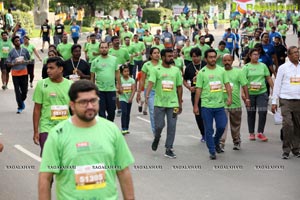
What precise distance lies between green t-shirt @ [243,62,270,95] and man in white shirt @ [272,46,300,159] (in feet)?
4.13

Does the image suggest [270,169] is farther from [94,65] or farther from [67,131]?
[67,131]

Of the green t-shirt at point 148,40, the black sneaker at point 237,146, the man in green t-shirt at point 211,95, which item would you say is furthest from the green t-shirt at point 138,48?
the man in green t-shirt at point 211,95

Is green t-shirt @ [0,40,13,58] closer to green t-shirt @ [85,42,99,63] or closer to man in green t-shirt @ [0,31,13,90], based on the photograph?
man in green t-shirt @ [0,31,13,90]

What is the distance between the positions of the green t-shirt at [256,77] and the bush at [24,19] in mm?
29655

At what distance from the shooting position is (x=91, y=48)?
19641 mm

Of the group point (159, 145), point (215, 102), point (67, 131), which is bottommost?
point (159, 145)

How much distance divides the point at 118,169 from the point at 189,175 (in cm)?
513

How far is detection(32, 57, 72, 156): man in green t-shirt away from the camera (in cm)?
877

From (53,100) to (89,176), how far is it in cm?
368

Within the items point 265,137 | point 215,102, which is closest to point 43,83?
point 215,102

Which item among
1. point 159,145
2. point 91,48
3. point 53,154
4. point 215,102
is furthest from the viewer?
point 91,48

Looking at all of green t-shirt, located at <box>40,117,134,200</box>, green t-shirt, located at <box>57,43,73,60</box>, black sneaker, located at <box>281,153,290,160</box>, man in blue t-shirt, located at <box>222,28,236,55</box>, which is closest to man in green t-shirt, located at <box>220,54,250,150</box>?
black sneaker, located at <box>281,153,290,160</box>

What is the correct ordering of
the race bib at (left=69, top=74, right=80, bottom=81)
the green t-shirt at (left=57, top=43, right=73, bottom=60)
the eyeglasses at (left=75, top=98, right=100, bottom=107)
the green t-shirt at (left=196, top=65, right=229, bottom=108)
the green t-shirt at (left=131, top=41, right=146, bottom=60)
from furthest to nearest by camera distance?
the green t-shirt at (left=131, top=41, right=146, bottom=60) < the green t-shirt at (left=57, top=43, right=73, bottom=60) < the race bib at (left=69, top=74, right=80, bottom=81) < the green t-shirt at (left=196, top=65, right=229, bottom=108) < the eyeglasses at (left=75, top=98, right=100, bottom=107)

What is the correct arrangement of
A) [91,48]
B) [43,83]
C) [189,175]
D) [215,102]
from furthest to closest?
[91,48]
[215,102]
[189,175]
[43,83]
